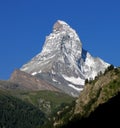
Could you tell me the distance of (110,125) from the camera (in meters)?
196

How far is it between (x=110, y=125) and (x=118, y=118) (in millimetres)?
5112

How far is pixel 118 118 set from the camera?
199m
